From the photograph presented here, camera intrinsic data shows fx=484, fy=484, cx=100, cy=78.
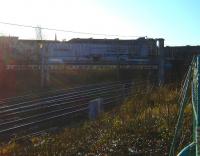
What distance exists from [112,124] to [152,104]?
3286 millimetres

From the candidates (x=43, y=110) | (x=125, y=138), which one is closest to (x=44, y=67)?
(x=43, y=110)

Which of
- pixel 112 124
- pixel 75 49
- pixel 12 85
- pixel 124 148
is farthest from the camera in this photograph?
pixel 75 49

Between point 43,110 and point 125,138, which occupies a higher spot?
point 125,138

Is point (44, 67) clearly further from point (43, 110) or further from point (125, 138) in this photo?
point (125, 138)

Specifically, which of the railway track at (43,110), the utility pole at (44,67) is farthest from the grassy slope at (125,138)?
the utility pole at (44,67)

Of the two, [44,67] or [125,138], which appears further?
[44,67]

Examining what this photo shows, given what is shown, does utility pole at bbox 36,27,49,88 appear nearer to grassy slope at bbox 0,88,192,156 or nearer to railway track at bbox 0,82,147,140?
railway track at bbox 0,82,147,140

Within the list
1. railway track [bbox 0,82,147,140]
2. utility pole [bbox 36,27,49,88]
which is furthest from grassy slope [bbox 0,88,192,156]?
utility pole [bbox 36,27,49,88]

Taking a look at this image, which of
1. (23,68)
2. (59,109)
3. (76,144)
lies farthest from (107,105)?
(23,68)

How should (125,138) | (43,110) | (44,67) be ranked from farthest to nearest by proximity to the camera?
(44,67) → (43,110) → (125,138)

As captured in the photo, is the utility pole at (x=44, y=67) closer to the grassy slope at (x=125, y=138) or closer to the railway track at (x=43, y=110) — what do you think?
the railway track at (x=43, y=110)

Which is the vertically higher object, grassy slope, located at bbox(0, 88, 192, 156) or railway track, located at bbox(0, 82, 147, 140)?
grassy slope, located at bbox(0, 88, 192, 156)

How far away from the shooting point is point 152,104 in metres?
13.8

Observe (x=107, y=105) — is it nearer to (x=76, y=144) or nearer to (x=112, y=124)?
(x=112, y=124)
